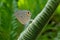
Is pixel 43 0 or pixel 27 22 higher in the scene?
pixel 43 0

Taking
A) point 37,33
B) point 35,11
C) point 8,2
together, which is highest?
point 8,2

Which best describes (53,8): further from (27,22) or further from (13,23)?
(13,23)

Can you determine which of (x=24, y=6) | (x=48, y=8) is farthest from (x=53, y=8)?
(x=24, y=6)

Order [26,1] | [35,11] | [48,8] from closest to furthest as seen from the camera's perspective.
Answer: [48,8]
[35,11]
[26,1]

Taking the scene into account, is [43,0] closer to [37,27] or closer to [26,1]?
[26,1]

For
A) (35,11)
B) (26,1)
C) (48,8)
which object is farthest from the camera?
(26,1)

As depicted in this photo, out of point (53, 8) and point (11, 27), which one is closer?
point (53, 8)

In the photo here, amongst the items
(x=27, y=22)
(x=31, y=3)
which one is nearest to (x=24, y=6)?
(x=31, y=3)
